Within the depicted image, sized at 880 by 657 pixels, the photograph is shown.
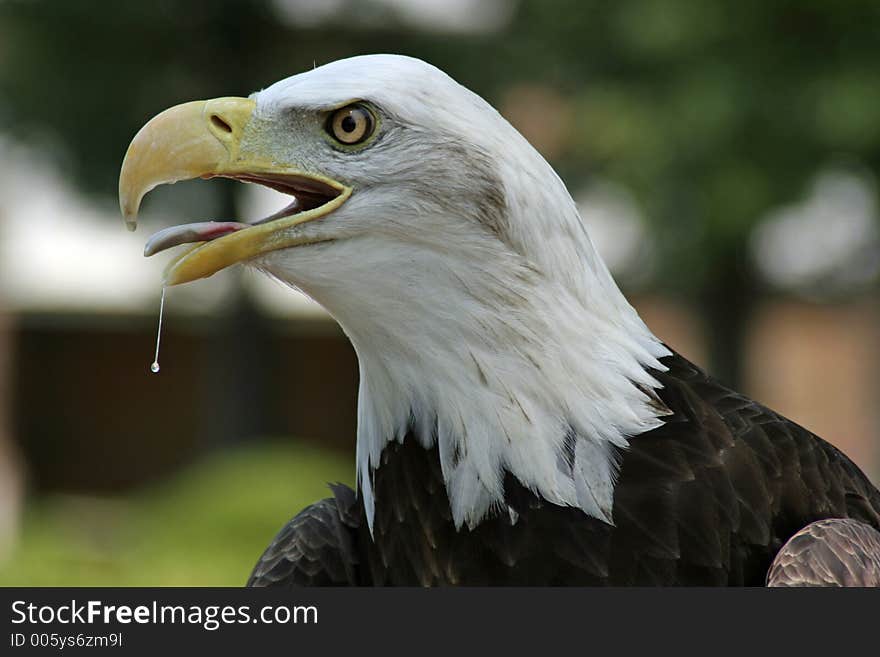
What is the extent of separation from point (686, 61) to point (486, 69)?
8.72 feet

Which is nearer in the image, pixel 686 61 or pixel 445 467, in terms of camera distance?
pixel 445 467

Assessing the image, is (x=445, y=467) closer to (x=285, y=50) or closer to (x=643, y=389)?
(x=643, y=389)

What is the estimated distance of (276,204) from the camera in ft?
28.3

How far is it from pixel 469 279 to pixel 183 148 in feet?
2.20

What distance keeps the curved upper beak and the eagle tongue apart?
0.11 m

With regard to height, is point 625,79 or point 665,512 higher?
point 625,79

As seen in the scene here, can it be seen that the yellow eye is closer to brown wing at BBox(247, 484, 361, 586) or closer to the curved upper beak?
the curved upper beak

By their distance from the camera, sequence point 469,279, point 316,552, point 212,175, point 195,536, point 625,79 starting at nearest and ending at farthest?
point 469,279
point 212,175
point 316,552
point 195,536
point 625,79

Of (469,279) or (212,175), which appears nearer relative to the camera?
(469,279)

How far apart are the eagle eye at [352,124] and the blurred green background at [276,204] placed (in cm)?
565

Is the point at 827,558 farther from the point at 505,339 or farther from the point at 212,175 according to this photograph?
the point at 212,175

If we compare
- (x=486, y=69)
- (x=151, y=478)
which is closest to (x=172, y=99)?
(x=486, y=69)

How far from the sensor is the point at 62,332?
1731 cm

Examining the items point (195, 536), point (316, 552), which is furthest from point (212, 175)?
point (195, 536)
